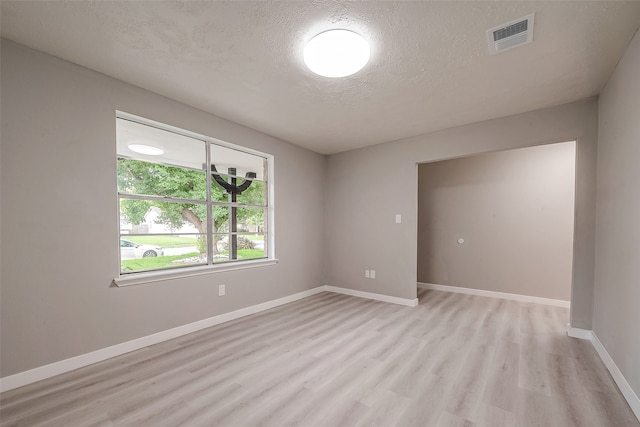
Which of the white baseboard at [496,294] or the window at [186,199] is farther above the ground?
the window at [186,199]

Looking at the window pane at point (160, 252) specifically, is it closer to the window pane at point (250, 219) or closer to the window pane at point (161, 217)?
the window pane at point (161, 217)

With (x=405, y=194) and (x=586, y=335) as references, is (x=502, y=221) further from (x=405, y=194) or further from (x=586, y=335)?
(x=586, y=335)

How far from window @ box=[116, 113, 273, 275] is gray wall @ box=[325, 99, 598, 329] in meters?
1.44

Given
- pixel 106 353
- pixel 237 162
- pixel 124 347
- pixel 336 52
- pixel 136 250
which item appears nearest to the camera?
pixel 336 52

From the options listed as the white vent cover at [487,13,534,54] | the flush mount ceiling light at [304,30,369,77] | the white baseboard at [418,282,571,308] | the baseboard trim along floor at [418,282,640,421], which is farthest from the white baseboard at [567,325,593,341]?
the flush mount ceiling light at [304,30,369,77]

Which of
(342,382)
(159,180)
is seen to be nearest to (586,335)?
(342,382)

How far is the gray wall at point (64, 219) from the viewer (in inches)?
76.1

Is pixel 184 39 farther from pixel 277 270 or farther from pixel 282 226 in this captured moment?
pixel 277 270

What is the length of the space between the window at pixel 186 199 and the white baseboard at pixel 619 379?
3.70 m

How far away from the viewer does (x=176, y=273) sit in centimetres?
284

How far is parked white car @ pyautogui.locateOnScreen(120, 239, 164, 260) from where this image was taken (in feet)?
8.48

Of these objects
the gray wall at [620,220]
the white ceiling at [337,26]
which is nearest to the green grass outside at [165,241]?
the white ceiling at [337,26]

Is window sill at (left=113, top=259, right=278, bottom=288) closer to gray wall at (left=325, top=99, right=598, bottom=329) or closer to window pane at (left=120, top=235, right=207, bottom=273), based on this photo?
window pane at (left=120, top=235, right=207, bottom=273)

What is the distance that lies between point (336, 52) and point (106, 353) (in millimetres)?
3195
